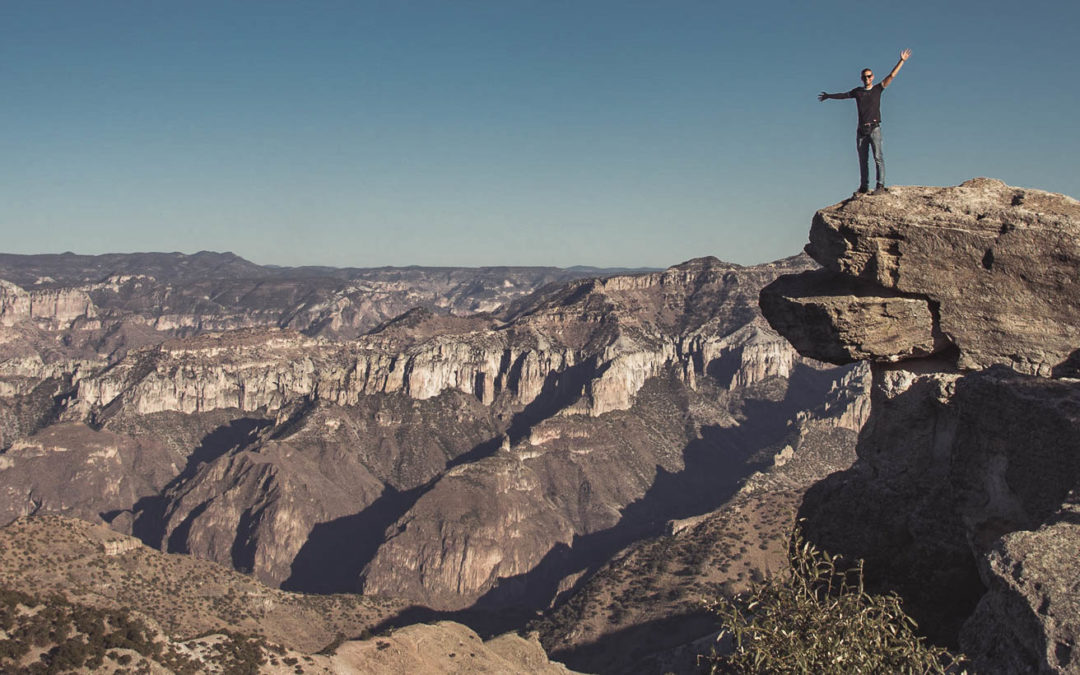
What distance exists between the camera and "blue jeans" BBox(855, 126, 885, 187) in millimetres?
24594

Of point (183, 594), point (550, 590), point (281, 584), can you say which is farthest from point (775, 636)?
point (281, 584)

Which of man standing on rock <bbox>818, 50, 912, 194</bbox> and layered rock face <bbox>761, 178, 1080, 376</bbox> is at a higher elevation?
man standing on rock <bbox>818, 50, 912, 194</bbox>

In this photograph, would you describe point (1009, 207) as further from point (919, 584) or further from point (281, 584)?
point (281, 584)

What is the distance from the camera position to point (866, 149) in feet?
82.3

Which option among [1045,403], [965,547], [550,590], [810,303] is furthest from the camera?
[550,590]

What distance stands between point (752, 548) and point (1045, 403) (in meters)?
98.1

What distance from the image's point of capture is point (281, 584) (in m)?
177

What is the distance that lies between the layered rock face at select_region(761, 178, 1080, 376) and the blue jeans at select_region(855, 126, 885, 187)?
3.62 feet

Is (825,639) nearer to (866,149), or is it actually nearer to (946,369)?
(946,369)

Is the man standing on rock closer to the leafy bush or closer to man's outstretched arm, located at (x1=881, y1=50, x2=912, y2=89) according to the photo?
man's outstretched arm, located at (x1=881, y1=50, x2=912, y2=89)

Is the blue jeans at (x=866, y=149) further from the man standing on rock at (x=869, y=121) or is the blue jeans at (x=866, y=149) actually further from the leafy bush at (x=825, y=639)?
the leafy bush at (x=825, y=639)

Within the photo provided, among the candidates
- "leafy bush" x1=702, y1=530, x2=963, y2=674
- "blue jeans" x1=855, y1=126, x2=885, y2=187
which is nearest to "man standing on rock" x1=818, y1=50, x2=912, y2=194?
"blue jeans" x1=855, y1=126, x2=885, y2=187

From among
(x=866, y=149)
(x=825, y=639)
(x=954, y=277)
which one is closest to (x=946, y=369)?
(x=954, y=277)

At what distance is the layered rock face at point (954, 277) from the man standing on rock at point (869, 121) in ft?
4.05
